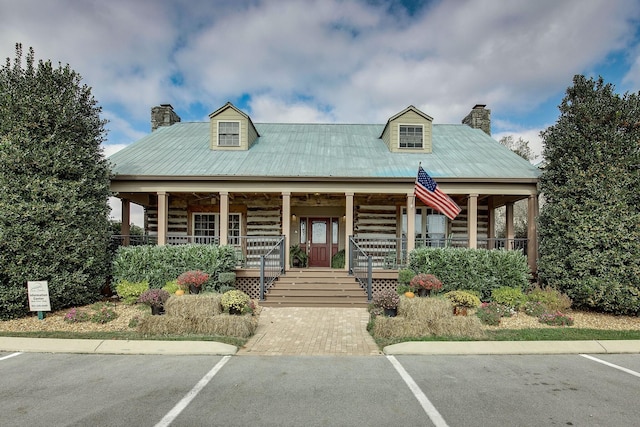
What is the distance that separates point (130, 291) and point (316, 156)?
7.99 metres

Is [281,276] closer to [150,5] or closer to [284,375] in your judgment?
[284,375]

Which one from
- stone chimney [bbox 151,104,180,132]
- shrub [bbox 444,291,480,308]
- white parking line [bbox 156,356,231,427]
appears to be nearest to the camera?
white parking line [bbox 156,356,231,427]

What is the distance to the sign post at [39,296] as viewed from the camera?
859 cm

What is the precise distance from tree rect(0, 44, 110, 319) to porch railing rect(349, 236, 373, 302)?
7.64 meters

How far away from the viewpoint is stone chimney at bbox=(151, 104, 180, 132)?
1781cm

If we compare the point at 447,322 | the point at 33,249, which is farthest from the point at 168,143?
the point at 447,322

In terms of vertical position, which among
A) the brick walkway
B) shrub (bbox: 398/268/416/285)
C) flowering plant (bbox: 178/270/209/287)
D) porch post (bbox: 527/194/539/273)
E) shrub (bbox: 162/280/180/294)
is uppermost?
porch post (bbox: 527/194/539/273)

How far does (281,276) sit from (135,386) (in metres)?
6.95

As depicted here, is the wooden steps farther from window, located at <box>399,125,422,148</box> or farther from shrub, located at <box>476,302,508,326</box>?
window, located at <box>399,125,422,148</box>

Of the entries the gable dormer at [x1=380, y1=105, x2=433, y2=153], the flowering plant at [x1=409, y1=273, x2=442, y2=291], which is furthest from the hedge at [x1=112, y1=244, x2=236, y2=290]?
the gable dormer at [x1=380, y1=105, x2=433, y2=153]

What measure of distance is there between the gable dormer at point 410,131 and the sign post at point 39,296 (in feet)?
40.3

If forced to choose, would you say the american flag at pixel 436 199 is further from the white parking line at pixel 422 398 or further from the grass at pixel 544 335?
the white parking line at pixel 422 398

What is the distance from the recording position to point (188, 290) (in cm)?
941

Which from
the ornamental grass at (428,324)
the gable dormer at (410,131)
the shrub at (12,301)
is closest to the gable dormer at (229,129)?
→ the gable dormer at (410,131)
